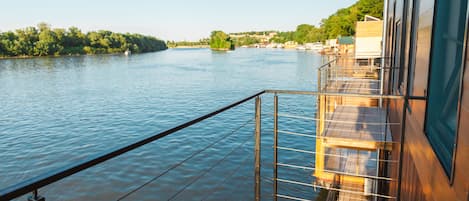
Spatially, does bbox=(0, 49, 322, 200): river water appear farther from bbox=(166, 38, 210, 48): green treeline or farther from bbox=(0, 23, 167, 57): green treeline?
bbox=(166, 38, 210, 48): green treeline

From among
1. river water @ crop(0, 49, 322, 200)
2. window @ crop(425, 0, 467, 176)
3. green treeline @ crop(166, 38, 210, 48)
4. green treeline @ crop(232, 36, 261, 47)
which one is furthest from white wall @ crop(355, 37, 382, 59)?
green treeline @ crop(232, 36, 261, 47)

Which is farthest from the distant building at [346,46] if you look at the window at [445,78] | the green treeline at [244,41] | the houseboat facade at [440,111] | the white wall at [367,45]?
the green treeline at [244,41]

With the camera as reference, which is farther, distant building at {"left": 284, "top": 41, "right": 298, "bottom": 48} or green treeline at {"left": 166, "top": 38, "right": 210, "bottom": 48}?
green treeline at {"left": 166, "top": 38, "right": 210, "bottom": 48}

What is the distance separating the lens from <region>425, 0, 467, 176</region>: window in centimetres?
143

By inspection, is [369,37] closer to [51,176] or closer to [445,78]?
[445,78]

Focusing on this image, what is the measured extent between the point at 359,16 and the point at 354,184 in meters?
37.5

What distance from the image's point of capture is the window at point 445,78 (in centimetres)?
143

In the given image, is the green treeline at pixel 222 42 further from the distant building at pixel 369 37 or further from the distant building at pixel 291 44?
the distant building at pixel 369 37

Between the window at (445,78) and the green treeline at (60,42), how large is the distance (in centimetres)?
5094

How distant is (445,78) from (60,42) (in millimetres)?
56295

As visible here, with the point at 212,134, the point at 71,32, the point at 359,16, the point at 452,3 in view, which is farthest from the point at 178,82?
the point at 71,32

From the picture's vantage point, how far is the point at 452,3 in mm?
1642

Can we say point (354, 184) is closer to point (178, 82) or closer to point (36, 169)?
point (36, 169)

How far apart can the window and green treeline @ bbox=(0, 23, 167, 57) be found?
5094cm
